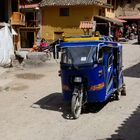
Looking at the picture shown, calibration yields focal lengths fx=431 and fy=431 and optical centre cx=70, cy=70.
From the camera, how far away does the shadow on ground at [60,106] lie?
12500 millimetres

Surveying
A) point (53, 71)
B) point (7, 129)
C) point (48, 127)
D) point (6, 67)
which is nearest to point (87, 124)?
point (48, 127)

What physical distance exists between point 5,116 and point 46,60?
1479 cm

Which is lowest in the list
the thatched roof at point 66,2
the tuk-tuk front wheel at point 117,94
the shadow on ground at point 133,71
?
the shadow on ground at point 133,71

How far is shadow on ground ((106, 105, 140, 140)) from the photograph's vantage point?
31.9 ft

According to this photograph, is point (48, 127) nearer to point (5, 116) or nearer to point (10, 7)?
point (5, 116)

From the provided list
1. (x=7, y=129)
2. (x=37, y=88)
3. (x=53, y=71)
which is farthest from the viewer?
(x=53, y=71)

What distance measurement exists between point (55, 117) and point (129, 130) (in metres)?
2.38

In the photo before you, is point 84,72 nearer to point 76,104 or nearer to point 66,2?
point 76,104

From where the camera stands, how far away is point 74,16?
147ft

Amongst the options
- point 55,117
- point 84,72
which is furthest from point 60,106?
point 84,72

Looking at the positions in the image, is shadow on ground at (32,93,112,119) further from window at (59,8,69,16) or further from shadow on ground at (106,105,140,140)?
window at (59,8,69,16)

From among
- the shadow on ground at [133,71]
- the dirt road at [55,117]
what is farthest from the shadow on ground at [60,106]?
the shadow on ground at [133,71]

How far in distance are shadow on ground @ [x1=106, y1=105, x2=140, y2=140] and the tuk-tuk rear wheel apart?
1.35 meters

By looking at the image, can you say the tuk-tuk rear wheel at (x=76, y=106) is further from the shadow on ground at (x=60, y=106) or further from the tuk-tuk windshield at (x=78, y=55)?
the tuk-tuk windshield at (x=78, y=55)
